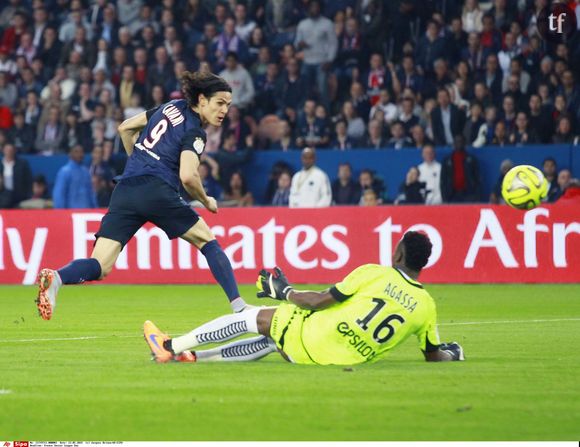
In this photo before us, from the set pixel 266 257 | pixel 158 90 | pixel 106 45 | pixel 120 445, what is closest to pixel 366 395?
pixel 120 445

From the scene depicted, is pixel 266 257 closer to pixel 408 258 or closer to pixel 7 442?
pixel 408 258

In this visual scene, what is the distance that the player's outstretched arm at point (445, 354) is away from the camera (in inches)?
394

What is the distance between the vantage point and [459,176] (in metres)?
21.4

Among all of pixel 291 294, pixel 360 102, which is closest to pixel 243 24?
pixel 360 102

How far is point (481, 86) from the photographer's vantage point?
72.0ft

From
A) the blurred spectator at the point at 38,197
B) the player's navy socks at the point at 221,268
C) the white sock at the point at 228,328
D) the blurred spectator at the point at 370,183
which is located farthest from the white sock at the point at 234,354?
the blurred spectator at the point at 38,197

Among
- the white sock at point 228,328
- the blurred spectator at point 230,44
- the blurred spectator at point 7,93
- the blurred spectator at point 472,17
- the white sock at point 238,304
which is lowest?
the white sock at point 238,304

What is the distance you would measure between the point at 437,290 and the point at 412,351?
7935mm

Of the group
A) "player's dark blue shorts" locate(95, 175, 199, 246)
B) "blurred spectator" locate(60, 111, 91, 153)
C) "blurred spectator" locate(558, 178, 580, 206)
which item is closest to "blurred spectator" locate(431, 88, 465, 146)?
"blurred spectator" locate(558, 178, 580, 206)

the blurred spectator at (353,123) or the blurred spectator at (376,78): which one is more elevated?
the blurred spectator at (376,78)

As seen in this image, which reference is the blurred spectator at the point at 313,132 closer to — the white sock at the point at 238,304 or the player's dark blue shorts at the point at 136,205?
the player's dark blue shorts at the point at 136,205

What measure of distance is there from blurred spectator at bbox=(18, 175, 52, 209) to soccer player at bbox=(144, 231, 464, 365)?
13611mm

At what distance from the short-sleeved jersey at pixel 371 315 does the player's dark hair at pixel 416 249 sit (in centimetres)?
12

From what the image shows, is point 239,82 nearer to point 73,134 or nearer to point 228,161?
point 228,161
